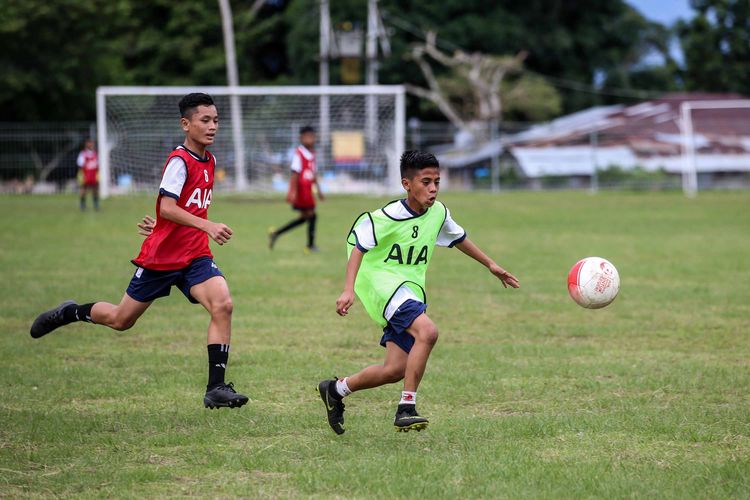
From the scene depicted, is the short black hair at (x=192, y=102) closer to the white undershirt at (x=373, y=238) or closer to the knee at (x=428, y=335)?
the white undershirt at (x=373, y=238)

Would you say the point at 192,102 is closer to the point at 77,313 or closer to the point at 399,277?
the point at 77,313

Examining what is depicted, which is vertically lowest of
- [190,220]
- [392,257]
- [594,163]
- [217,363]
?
[217,363]

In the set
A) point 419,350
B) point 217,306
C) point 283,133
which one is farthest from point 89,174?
point 419,350

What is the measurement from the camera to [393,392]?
6.99m

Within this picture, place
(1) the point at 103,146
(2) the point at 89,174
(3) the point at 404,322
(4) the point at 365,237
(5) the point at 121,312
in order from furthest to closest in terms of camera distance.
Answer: (1) the point at 103,146 < (2) the point at 89,174 < (5) the point at 121,312 < (4) the point at 365,237 < (3) the point at 404,322

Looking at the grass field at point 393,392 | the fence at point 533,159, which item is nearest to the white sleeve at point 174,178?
the grass field at point 393,392

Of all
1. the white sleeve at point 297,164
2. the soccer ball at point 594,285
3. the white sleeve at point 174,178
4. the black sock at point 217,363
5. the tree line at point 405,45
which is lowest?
the black sock at point 217,363

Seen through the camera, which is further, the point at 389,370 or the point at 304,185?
the point at 304,185

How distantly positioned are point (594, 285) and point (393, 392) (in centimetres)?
155

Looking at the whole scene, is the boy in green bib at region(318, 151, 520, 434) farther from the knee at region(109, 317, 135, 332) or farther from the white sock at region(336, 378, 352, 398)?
the knee at region(109, 317, 135, 332)

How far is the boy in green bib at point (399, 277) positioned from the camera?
18.5 feet

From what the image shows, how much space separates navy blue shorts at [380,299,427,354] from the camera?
5.67m

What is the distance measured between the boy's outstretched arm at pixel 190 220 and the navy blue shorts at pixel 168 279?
1.33ft

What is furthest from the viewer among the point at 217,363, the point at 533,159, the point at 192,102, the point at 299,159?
the point at 533,159
